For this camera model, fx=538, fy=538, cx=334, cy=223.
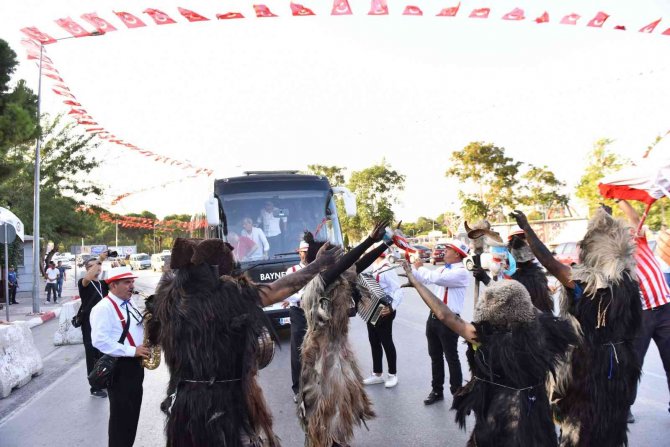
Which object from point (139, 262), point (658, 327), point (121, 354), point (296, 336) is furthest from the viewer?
point (139, 262)

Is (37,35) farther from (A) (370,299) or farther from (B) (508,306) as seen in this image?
(B) (508,306)

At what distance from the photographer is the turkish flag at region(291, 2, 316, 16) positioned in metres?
9.02

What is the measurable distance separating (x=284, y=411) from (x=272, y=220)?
16.7 ft

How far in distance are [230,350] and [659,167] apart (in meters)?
3.92

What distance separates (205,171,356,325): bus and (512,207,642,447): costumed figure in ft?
22.1

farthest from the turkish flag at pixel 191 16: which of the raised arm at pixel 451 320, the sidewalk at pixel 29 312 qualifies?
the sidewalk at pixel 29 312

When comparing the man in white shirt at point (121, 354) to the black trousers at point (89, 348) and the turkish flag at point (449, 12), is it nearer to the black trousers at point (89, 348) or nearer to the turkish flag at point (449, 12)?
the black trousers at point (89, 348)

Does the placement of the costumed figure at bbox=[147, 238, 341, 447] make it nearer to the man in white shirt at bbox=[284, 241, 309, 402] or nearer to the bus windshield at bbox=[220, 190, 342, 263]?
the man in white shirt at bbox=[284, 241, 309, 402]

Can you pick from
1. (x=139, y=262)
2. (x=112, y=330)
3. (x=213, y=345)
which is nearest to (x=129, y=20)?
(x=112, y=330)

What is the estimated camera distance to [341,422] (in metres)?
4.41

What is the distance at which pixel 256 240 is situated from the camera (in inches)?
416

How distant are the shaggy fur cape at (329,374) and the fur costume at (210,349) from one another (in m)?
1.31

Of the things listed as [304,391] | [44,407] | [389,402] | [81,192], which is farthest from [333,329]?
[81,192]

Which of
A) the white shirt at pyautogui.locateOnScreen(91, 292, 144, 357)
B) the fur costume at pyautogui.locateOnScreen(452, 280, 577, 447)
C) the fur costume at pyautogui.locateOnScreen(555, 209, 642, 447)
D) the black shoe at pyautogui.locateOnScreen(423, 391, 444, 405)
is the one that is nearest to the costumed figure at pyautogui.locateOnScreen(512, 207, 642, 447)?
the fur costume at pyautogui.locateOnScreen(555, 209, 642, 447)
